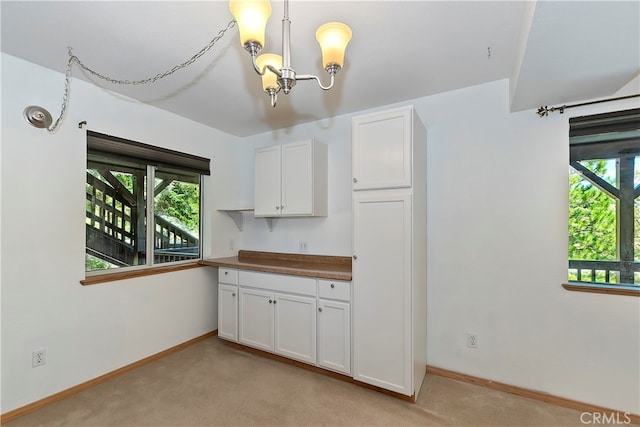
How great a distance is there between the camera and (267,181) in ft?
10.4

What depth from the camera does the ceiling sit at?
145 centimetres

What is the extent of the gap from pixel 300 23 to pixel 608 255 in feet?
8.61

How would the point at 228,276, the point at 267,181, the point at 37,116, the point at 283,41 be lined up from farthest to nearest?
the point at 267,181, the point at 228,276, the point at 37,116, the point at 283,41

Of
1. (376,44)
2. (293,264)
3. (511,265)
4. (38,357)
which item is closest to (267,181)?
(293,264)

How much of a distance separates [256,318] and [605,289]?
2.74 meters

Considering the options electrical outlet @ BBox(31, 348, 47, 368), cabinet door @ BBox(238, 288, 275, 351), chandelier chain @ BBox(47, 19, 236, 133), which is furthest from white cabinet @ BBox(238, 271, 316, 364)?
chandelier chain @ BBox(47, 19, 236, 133)

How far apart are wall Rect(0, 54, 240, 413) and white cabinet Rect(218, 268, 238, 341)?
0.51 meters

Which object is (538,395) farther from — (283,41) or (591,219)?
(283,41)

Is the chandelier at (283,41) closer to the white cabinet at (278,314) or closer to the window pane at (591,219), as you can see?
the white cabinet at (278,314)

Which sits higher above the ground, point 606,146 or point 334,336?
point 606,146

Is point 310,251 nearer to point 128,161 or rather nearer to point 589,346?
point 128,161

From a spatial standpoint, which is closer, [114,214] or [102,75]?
[102,75]

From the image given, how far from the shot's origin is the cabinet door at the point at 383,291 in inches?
81.6

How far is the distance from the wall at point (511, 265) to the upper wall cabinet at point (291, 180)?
1.05m
